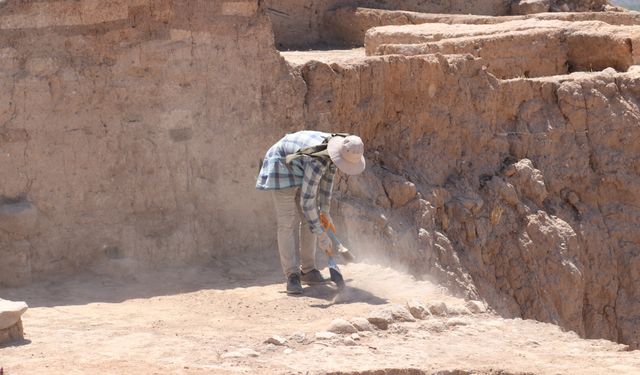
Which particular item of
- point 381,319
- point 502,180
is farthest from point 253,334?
point 502,180

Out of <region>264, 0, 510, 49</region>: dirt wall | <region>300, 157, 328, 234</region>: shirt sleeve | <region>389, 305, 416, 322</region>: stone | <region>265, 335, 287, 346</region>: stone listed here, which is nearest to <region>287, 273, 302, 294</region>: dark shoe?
<region>300, 157, 328, 234</region>: shirt sleeve

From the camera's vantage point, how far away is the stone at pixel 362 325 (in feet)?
27.1

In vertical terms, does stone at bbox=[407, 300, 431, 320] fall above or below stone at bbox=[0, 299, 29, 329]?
below

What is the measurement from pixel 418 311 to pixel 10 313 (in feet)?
8.75

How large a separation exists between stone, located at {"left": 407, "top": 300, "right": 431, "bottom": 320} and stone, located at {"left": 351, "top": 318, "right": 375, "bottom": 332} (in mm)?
407

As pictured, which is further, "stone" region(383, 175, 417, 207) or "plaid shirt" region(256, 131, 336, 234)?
"stone" region(383, 175, 417, 207)

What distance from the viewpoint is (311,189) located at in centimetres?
909

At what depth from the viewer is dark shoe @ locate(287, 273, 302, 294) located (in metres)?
9.41

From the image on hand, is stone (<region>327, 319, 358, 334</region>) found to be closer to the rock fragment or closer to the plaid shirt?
the rock fragment

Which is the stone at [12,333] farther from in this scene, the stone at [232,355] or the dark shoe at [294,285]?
the dark shoe at [294,285]

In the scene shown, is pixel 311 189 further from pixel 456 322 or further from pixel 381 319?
pixel 456 322

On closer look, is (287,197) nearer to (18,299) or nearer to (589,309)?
(18,299)

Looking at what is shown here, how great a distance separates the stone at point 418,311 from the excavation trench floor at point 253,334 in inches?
2.5

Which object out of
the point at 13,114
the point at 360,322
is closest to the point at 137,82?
the point at 13,114
